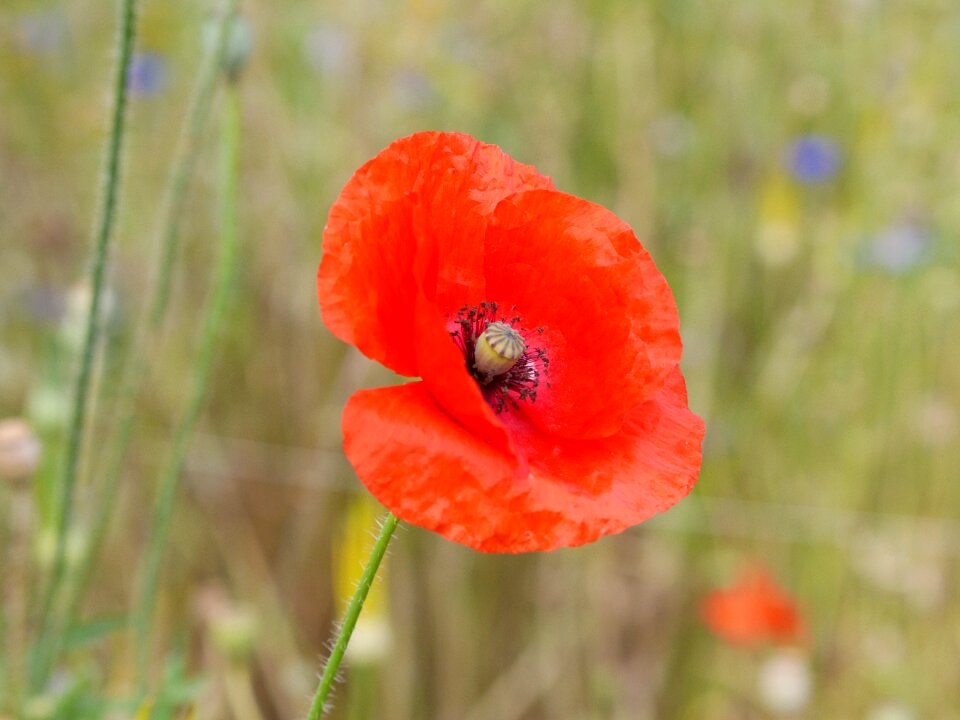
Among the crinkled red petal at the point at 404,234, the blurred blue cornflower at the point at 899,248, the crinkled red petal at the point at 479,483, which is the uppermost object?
the crinkled red petal at the point at 404,234

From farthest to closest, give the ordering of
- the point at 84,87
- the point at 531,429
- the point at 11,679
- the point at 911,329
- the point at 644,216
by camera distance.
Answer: the point at 84,87
the point at 911,329
the point at 644,216
the point at 11,679
the point at 531,429

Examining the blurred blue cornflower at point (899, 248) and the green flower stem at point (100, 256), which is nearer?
the green flower stem at point (100, 256)

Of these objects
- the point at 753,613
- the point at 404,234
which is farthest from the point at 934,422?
the point at 404,234

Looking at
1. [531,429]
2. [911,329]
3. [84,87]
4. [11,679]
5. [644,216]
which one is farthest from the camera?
[84,87]

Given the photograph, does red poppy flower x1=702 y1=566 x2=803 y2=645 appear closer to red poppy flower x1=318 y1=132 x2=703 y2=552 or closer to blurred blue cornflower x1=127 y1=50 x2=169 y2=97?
red poppy flower x1=318 y1=132 x2=703 y2=552

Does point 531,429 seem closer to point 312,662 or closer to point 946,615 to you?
point 312,662

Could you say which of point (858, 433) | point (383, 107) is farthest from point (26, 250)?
point (858, 433)

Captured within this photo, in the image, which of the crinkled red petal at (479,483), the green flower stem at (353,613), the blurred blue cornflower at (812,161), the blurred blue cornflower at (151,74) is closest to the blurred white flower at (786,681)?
the blurred blue cornflower at (812,161)

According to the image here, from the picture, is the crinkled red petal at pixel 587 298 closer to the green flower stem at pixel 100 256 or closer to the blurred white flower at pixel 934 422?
the green flower stem at pixel 100 256
